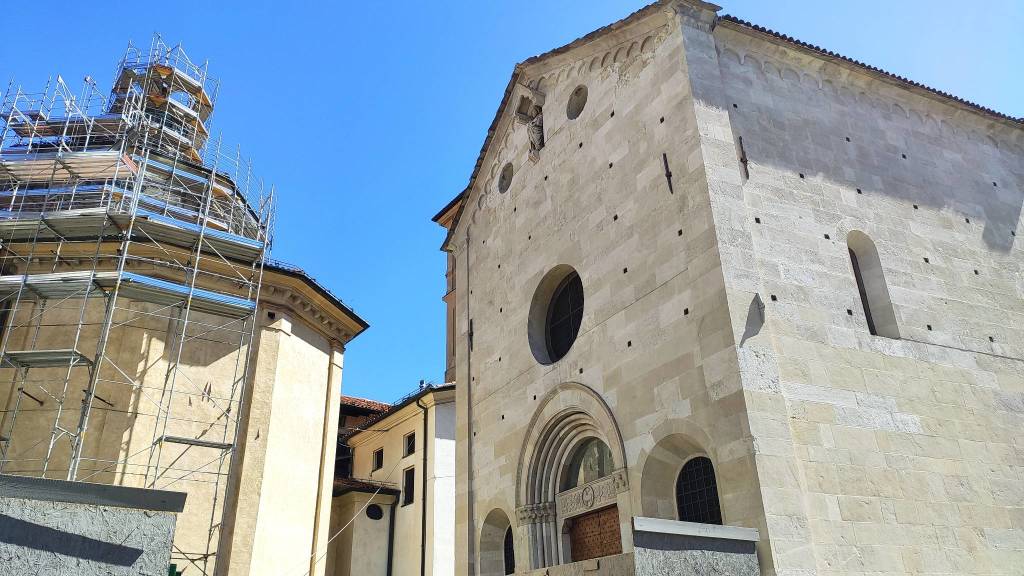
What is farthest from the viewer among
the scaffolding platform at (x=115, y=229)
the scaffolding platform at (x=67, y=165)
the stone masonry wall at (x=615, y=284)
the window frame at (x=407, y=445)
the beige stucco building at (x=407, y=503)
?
the window frame at (x=407, y=445)

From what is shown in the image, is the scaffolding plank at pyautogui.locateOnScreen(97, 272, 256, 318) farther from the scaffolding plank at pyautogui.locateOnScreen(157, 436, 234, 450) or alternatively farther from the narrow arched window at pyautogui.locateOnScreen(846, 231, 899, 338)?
the narrow arched window at pyautogui.locateOnScreen(846, 231, 899, 338)

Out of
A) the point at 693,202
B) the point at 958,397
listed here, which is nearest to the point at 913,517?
the point at 958,397

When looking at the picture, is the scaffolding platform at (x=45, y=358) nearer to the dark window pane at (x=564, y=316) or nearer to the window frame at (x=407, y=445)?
the dark window pane at (x=564, y=316)

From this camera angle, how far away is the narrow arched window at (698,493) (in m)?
10.0

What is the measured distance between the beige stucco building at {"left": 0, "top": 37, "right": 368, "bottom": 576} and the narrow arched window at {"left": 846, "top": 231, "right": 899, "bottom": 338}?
12730 mm

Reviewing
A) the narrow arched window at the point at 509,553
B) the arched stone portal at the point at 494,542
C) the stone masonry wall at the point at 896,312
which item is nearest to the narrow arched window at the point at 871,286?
the stone masonry wall at the point at 896,312

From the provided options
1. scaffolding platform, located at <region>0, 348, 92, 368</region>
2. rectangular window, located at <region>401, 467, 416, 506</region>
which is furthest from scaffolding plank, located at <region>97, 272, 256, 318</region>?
rectangular window, located at <region>401, 467, 416, 506</region>

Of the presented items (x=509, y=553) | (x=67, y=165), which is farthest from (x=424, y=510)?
(x=67, y=165)

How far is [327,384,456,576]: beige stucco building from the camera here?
80.8 ft

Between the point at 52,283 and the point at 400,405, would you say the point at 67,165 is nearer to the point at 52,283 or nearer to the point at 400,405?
the point at 52,283

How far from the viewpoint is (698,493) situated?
1030 centimetres

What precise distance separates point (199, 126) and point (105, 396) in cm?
1288

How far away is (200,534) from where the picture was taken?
53.8 ft

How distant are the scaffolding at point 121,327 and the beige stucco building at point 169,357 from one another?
0.05m
